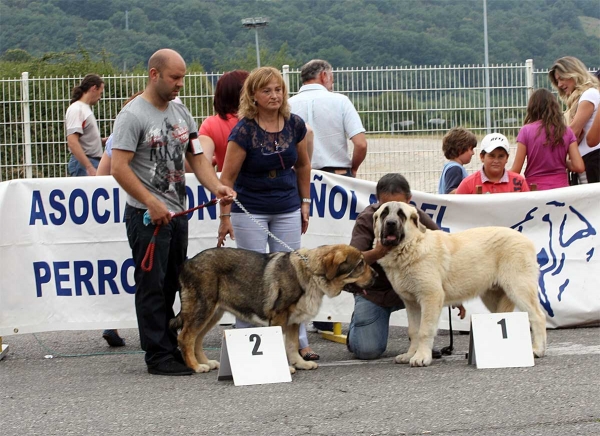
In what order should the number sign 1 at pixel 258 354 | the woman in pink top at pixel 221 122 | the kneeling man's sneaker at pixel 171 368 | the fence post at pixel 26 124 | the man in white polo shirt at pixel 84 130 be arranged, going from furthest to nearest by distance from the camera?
the fence post at pixel 26 124
the man in white polo shirt at pixel 84 130
the woman in pink top at pixel 221 122
the kneeling man's sneaker at pixel 171 368
the number sign 1 at pixel 258 354

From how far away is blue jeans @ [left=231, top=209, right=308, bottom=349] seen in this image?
712 cm

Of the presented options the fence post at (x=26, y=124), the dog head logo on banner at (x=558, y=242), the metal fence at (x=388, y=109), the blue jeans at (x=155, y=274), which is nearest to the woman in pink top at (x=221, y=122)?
the blue jeans at (x=155, y=274)

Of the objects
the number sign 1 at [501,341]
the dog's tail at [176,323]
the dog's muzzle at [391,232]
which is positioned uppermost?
the dog's muzzle at [391,232]

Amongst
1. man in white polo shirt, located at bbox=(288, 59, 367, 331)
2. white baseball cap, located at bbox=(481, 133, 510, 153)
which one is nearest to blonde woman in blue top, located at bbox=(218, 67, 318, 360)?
man in white polo shirt, located at bbox=(288, 59, 367, 331)

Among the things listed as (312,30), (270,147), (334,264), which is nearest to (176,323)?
(334,264)

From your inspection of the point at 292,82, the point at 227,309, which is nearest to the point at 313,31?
the point at 292,82

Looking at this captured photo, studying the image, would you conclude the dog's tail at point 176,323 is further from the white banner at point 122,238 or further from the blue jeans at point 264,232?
the white banner at point 122,238

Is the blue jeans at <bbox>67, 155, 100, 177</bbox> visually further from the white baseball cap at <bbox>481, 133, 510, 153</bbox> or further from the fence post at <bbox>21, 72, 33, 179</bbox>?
the fence post at <bbox>21, 72, 33, 179</bbox>

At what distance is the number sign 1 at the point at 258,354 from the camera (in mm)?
6316

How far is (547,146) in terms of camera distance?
344 inches

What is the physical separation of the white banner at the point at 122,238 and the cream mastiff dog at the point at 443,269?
1380 millimetres

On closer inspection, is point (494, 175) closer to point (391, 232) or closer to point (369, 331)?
point (369, 331)

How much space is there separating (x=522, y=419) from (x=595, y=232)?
3863 mm

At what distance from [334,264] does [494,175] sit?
2.69 meters
